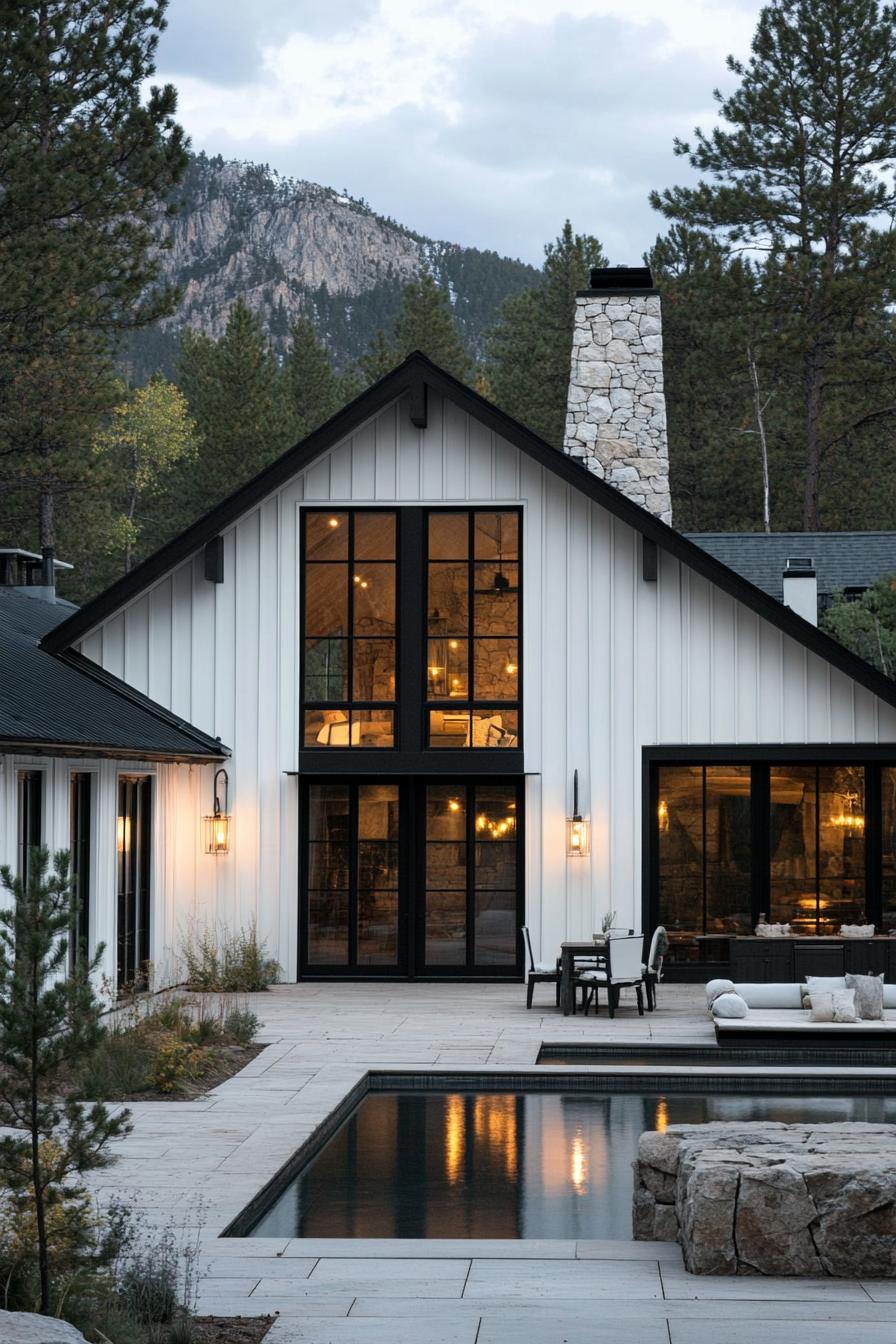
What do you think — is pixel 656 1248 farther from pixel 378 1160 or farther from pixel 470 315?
pixel 470 315

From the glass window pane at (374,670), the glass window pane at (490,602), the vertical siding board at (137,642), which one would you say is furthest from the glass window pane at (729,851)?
the vertical siding board at (137,642)

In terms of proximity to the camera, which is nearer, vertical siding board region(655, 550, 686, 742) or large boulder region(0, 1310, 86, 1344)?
large boulder region(0, 1310, 86, 1344)

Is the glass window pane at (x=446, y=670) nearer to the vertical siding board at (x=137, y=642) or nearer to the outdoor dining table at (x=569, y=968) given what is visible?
the vertical siding board at (x=137, y=642)

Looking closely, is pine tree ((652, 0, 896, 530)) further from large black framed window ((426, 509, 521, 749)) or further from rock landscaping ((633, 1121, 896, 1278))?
rock landscaping ((633, 1121, 896, 1278))

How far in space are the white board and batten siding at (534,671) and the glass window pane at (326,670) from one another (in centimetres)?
16

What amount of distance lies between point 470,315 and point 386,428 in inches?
3157

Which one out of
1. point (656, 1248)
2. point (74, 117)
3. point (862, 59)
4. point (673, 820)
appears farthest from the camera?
point (862, 59)

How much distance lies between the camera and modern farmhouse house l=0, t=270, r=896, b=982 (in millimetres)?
17859

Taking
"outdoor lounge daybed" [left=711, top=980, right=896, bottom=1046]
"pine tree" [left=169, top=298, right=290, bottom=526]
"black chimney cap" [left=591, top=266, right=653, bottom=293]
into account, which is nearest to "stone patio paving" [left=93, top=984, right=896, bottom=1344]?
"outdoor lounge daybed" [left=711, top=980, right=896, bottom=1046]

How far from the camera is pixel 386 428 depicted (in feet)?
60.1

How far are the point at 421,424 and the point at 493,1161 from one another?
9.45 m

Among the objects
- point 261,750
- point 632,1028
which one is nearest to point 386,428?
point 261,750

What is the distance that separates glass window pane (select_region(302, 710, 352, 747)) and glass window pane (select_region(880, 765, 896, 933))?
535 cm

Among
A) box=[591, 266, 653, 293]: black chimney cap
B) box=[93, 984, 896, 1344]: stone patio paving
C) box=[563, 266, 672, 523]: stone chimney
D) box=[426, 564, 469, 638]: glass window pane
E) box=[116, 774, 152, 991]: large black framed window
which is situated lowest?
box=[93, 984, 896, 1344]: stone patio paving
